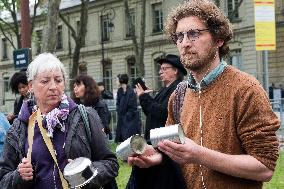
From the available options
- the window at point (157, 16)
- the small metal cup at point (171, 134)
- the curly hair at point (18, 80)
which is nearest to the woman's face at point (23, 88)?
the curly hair at point (18, 80)

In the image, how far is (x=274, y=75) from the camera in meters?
37.0

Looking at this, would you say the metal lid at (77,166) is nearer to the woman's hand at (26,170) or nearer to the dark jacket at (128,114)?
the woman's hand at (26,170)

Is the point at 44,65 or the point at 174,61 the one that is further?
the point at 174,61

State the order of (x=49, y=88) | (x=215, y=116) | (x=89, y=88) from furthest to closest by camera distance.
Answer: (x=89, y=88) → (x=49, y=88) → (x=215, y=116)

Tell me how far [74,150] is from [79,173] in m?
0.67

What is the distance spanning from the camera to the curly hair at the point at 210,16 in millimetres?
2670

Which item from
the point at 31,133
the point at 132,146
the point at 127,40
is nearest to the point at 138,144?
the point at 132,146

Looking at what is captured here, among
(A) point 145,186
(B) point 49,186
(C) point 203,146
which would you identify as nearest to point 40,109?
(B) point 49,186

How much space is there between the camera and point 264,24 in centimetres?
830

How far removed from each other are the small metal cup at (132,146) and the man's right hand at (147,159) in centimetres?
3

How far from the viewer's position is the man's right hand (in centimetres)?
254

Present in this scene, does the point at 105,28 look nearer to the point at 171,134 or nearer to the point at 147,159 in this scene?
the point at 147,159

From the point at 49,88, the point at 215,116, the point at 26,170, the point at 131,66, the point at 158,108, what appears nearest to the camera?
the point at 215,116

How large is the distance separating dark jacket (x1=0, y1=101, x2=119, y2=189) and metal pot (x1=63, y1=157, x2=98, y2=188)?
57 cm
